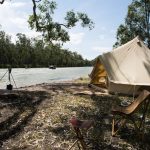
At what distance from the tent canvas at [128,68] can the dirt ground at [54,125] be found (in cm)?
228

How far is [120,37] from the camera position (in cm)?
4653

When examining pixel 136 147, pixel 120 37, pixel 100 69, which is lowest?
pixel 136 147

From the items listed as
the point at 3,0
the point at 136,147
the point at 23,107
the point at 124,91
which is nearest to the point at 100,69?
the point at 124,91

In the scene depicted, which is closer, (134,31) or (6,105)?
(6,105)

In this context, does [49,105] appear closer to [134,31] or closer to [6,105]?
[6,105]

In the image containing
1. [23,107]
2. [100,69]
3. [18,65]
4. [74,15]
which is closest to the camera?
[23,107]

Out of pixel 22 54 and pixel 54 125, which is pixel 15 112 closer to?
pixel 54 125

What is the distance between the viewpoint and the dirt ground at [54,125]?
8.18m

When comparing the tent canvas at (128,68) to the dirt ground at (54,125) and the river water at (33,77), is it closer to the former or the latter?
the dirt ground at (54,125)

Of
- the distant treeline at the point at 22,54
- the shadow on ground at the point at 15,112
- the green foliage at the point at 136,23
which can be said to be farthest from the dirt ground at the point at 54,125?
the distant treeline at the point at 22,54

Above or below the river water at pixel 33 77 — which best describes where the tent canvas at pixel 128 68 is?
above

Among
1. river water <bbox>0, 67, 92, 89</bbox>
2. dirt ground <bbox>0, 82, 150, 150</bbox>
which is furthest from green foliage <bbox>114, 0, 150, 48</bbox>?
dirt ground <bbox>0, 82, 150, 150</bbox>

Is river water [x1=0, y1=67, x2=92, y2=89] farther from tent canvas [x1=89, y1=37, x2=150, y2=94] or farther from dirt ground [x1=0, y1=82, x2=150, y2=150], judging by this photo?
dirt ground [x1=0, y1=82, x2=150, y2=150]

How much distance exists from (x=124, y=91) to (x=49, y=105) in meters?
6.26
